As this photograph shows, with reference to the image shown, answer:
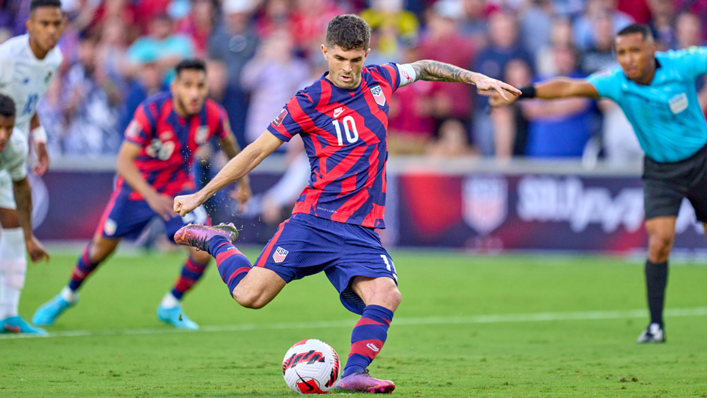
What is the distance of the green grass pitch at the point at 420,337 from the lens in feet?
18.8

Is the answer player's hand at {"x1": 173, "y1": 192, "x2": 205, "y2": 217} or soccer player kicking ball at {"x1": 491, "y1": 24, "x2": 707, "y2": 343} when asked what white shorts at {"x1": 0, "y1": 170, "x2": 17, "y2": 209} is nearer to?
player's hand at {"x1": 173, "y1": 192, "x2": 205, "y2": 217}

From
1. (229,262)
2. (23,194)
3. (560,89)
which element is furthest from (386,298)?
(23,194)

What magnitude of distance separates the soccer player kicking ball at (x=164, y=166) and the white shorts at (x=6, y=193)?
0.91m

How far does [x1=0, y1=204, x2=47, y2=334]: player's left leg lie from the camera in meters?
7.96

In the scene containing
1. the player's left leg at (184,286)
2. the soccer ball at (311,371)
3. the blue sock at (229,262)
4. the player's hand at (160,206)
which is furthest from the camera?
the player's left leg at (184,286)

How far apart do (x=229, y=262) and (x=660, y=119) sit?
3.90 meters

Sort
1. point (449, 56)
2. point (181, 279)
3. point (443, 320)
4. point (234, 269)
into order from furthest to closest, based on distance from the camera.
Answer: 1. point (449, 56)
2. point (443, 320)
3. point (181, 279)
4. point (234, 269)

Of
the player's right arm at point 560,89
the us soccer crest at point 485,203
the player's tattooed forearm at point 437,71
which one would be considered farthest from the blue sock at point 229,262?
the us soccer crest at point 485,203

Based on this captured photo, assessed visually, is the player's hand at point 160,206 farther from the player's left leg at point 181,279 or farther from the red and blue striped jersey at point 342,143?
the red and blue striped jersey at point 342,143

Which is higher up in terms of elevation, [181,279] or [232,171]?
[232,171]

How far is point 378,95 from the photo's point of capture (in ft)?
19.2

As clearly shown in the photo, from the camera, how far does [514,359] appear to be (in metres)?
6.84

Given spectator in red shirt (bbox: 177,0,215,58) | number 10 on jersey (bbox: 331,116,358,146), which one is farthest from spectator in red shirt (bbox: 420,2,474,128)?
number 10 on jersey (bbox: 331,116,358,146)

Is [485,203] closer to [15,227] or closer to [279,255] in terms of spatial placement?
[15,227]
